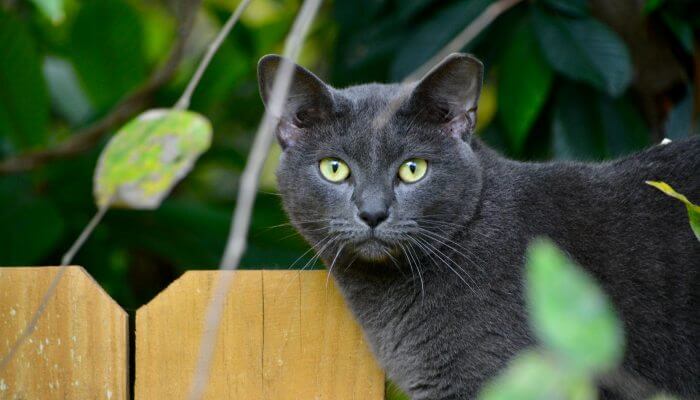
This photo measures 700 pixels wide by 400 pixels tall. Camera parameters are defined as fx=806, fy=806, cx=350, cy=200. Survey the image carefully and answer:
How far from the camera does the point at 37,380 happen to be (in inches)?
77.3

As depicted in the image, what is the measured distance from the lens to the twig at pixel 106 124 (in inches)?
124

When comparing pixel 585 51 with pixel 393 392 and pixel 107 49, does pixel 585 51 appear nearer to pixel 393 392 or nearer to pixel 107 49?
pixel 393 392

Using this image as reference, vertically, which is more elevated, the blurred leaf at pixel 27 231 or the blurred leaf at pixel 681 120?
the blurred leaf at pixel 681 120

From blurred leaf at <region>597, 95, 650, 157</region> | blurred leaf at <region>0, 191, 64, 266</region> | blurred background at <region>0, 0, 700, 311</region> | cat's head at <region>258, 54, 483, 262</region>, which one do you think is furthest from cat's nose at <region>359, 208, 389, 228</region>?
blurred leaf at <region>0, 191, 64, 266</region>

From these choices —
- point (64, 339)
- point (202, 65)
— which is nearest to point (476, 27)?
point (202, 65)

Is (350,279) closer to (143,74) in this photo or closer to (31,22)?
(143,74)

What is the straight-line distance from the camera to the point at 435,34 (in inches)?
115

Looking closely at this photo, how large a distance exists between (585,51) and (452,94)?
40.5 inches

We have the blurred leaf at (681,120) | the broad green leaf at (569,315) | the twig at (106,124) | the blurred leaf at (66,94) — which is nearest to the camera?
the broad green leaf at (569,315)

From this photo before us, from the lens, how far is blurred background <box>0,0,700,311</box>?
2.90 metres

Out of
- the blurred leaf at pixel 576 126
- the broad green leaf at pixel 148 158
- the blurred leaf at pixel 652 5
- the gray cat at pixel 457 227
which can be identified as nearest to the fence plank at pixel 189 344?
the gray cat at pixel 457 227

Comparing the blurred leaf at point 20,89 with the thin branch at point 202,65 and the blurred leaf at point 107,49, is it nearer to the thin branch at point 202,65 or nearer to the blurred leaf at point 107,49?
the blurred leaf at point 107,49

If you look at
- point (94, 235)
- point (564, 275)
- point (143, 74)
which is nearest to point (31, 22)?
point (143, 74)

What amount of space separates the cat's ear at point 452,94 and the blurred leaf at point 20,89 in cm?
200
